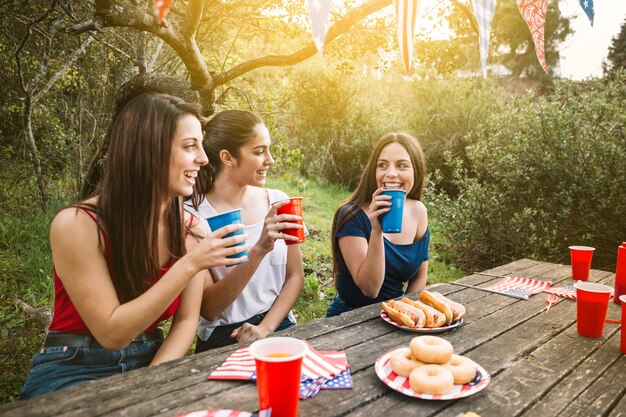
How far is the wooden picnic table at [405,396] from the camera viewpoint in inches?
51.3

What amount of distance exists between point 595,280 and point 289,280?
191 cm

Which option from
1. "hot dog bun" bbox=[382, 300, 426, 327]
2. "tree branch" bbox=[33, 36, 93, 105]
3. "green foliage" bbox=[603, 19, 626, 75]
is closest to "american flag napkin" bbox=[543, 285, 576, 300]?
"hot dog bun" bbox=[382, 300, 426, 327]

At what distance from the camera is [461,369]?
1440 millimetres

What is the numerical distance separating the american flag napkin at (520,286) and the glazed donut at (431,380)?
1243 mm

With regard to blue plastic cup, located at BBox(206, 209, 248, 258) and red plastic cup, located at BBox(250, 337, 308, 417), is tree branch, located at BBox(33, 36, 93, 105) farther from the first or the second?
red plastic cup, located at BBox(250, 337, 308, 417)

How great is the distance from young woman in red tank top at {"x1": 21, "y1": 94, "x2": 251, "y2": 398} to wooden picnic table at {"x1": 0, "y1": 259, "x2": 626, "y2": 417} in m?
0.31

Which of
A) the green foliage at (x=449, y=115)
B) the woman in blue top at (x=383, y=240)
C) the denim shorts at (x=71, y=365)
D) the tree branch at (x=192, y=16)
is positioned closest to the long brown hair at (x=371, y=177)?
the woman in blue top at (x=383, y=240)

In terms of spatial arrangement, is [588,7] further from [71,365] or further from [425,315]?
[71,365]

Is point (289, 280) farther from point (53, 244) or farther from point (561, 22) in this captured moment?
point (561, 22)

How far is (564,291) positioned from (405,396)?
5.14 ft

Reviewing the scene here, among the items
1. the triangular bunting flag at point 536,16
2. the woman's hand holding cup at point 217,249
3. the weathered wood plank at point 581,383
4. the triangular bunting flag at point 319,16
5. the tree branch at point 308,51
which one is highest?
the tree branch at point 308,51

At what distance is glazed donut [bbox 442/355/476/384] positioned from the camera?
1426mm

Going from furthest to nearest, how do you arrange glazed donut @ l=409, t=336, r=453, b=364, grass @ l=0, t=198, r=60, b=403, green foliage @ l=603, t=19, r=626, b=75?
green foliage @ l=603, t=19, r=626, b=75
grass @ l=0, t=198, r=60, b=403
glazed donut @ l=409, t=336, r=453, b=364

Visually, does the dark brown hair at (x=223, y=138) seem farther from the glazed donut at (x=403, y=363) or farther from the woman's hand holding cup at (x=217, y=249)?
the glazed donut at (x=403, y=363)
